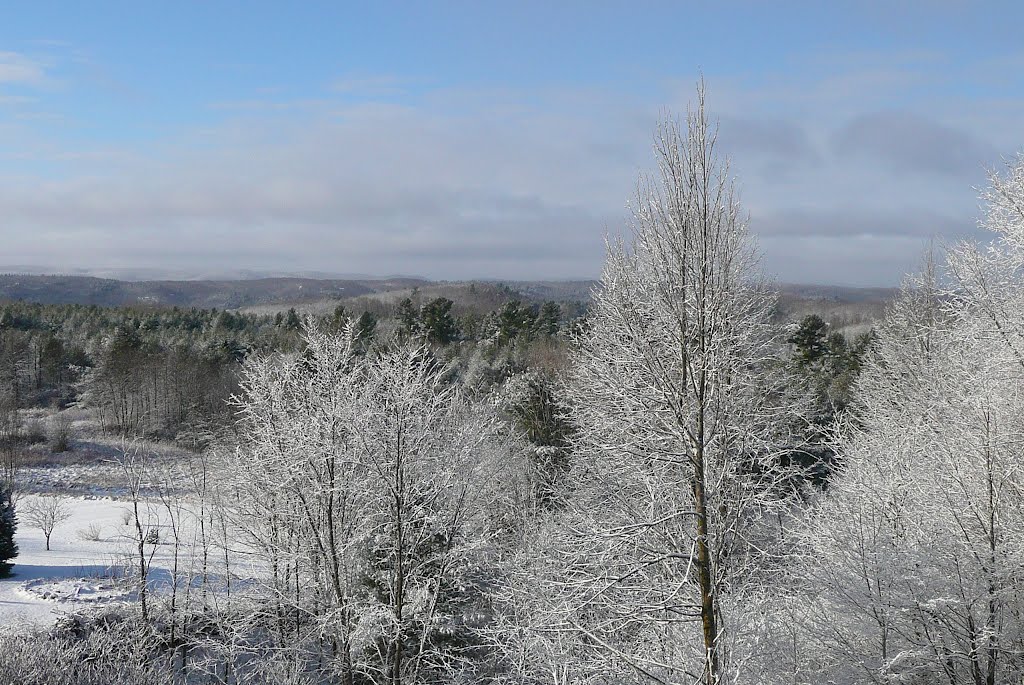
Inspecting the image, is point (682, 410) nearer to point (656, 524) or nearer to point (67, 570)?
point (656, 524)

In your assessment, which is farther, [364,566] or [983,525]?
[364,566]

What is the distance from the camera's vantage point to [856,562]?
828 centimetres

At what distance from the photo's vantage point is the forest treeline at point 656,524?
5414 mm

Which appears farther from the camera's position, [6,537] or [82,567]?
[82,567]

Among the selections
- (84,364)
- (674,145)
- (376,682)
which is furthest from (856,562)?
(84,364)

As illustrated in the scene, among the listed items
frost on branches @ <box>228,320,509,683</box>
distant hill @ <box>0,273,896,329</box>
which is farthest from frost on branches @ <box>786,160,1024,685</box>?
distant hill @ <box>0,273,896,329</box>

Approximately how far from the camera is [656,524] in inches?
206

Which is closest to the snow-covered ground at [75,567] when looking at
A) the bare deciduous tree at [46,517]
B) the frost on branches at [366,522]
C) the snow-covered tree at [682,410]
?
the bare deciduous tree at [46,517]

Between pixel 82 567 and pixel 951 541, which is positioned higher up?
pixel 951 541

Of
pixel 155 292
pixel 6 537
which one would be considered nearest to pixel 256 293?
pixel 155 292

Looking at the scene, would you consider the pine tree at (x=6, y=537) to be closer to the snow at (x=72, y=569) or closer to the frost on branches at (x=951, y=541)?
the snow at (x=72, y=569)

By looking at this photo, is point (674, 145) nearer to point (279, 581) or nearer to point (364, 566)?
point (364, 566)

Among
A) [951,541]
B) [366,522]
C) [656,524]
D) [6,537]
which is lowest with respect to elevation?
[6,537]

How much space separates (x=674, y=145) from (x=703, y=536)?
3060 millimetres
